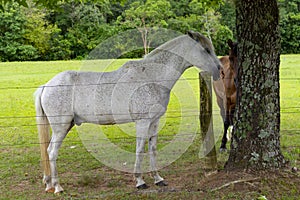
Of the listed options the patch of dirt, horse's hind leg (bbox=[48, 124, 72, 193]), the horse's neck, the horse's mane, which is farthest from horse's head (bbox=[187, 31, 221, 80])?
horse's hind leg (bbox=[48, 124, 72, 193])

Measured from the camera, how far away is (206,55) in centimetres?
498

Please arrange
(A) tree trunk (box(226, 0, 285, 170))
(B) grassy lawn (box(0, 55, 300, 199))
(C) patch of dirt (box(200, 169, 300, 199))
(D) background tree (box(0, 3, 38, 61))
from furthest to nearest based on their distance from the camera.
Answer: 1. (D) background tree (box(0, 3, 38, 61))
2. (B) grassy lawn (box(0, 55, 300, 199))
3. (A) tree trunk (box(226, 0, 285, 170))
4. (C) patch of dirt (box(200, 169, 300, 199))

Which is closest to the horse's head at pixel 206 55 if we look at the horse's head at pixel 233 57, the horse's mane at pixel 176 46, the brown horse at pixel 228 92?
the horse's mane at pixel 176 46

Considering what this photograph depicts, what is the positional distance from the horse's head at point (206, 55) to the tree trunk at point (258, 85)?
0.40 metres

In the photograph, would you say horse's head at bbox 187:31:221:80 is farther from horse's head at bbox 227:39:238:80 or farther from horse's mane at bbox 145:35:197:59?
horse's head at bbox 227:39:238:80

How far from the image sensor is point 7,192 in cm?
497

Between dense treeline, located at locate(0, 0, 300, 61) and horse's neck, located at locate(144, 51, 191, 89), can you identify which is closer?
horse's neck, located at locate(144, 51, 191, 89)

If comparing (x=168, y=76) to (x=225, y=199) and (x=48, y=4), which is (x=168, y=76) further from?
(x=48, y=4)

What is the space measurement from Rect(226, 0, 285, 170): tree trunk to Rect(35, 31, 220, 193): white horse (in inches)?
21.3

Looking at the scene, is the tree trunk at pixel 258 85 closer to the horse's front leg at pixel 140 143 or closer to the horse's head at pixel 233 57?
the horse's front leg at pixel 140 143

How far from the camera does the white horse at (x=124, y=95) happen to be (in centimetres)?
488

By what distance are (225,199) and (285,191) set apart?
2.34 ft

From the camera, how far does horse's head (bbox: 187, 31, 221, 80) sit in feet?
16.1

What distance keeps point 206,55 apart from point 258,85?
81 cm
